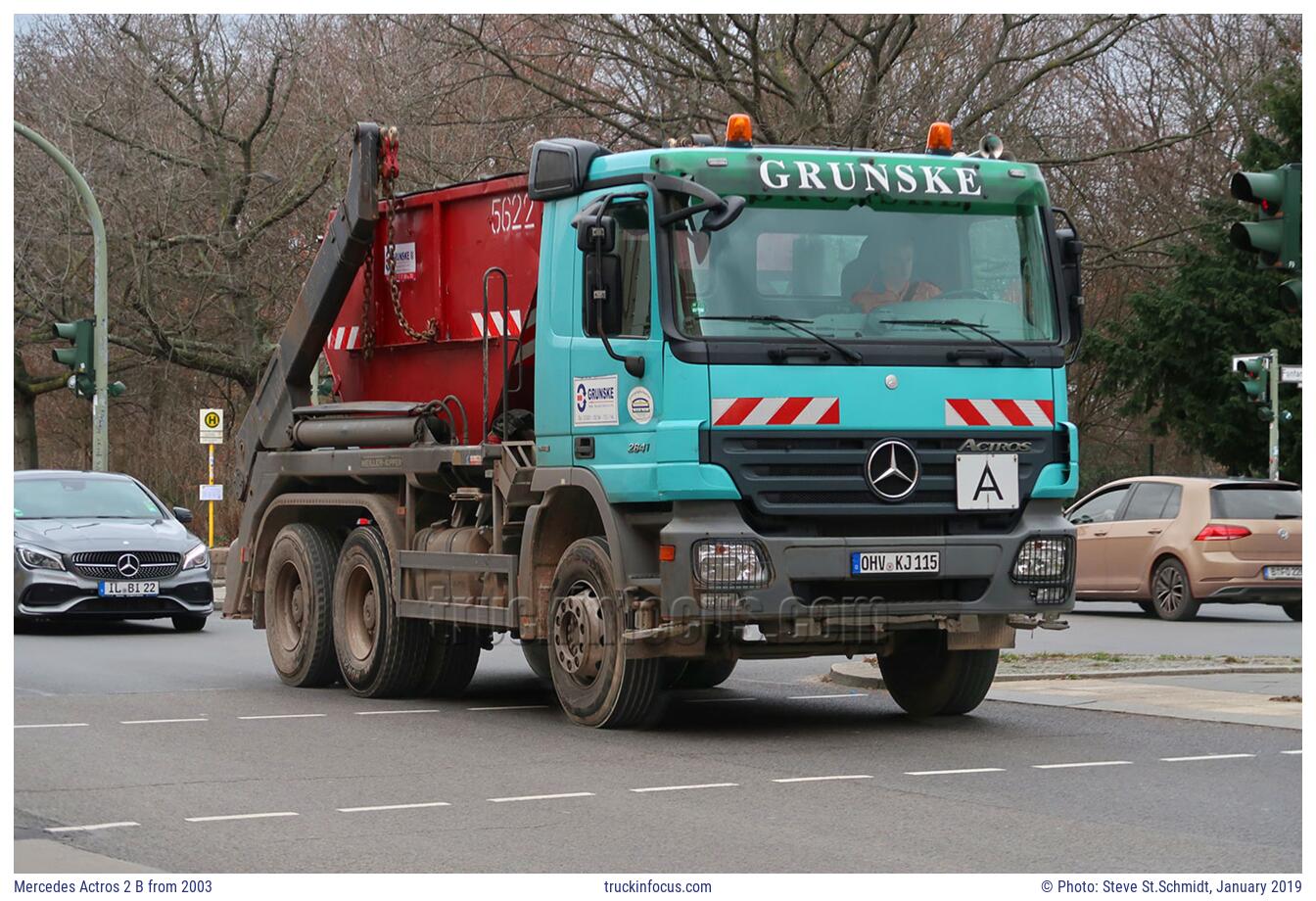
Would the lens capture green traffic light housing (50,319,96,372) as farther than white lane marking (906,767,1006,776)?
Yes

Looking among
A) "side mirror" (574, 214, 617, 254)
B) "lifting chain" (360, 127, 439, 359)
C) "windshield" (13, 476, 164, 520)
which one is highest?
"lifting chain" (360, 127, 439, 359)

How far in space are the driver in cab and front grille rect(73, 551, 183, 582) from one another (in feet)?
35.2

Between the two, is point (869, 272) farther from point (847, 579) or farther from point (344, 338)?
point (344, 338)

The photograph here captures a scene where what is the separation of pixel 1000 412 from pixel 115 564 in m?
11.1

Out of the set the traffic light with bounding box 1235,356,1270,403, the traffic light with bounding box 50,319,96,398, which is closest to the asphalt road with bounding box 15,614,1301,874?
the traffic light with bounding box 50,319,96,398

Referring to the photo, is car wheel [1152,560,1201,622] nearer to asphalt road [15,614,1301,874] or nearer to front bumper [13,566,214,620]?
asphalt road [15,614,1301,874]

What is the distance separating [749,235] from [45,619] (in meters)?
13.1

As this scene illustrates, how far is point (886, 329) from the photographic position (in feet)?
37.6

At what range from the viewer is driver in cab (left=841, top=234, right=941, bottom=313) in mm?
11484

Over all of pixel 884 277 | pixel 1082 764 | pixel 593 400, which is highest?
Answer: pixel 884 277

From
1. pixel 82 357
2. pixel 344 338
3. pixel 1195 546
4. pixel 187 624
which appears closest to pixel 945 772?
pixel 344 338

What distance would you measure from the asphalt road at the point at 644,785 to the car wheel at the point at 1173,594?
8.78 m

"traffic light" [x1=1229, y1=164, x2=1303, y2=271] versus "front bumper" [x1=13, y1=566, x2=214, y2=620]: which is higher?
"traffic light" [x1=1229, y1=164, x2=1303, y2=271]

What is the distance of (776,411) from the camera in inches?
440
